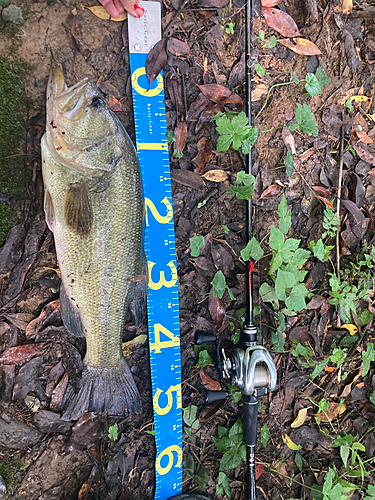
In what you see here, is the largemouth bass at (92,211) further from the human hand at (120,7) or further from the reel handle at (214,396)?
the reel handle at (214,396)

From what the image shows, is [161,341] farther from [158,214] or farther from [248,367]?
[158,214]

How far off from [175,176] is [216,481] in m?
2.40

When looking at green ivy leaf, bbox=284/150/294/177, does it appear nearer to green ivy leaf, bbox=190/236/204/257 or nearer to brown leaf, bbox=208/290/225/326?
green ivy leaf, bbox=190/236/204/257

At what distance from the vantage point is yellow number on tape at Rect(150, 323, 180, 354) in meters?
2.27

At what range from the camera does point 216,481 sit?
2.43 m

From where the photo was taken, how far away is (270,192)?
96.5 inches

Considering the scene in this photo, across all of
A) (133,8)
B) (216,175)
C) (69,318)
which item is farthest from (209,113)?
(69,318)

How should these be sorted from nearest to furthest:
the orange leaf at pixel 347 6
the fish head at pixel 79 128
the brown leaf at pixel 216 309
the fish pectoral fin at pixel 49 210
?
the fish head at pixel 79 128
the fish pectoral fin at pixel 49 210
the brown leaf at pixel 216 309
the orange leaf at pixel 347 6

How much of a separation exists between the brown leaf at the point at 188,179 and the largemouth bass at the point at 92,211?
44 centimetres

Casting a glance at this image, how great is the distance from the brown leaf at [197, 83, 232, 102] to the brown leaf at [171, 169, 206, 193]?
0.58m

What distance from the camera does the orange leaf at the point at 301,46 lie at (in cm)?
242

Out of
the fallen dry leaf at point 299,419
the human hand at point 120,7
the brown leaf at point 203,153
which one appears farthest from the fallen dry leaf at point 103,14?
the fallen dry leaf at point 299,419

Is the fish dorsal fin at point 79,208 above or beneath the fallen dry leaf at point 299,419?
above

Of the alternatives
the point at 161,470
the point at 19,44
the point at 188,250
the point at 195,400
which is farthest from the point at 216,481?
the point at 19,44
